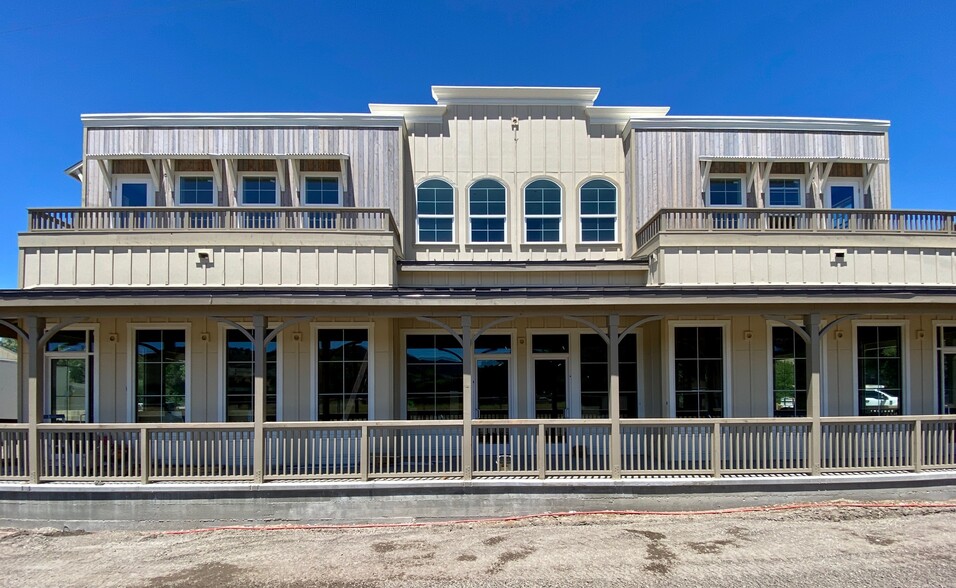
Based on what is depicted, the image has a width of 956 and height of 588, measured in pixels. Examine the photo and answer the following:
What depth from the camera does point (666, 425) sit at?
8406mm

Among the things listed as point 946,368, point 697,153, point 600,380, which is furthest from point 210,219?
point 946,368

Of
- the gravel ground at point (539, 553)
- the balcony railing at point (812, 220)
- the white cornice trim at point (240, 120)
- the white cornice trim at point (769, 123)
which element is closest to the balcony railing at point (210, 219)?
the white cornice trim at point (240, 120)

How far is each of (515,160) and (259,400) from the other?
8.04m

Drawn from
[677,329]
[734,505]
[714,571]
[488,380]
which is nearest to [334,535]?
[488,380]

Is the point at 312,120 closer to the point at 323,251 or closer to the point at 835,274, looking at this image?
the point at 323,251

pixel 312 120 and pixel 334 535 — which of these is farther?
pixel 312 120

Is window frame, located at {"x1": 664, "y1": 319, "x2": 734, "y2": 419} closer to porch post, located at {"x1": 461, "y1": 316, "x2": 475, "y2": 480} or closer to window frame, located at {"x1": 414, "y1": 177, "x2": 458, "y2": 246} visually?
porch post, located at {"x1": 461, "y1": 316, "x2": 475, "y2": 480}

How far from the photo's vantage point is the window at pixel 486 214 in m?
12.5

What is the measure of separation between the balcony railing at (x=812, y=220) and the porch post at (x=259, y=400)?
25.8 feet

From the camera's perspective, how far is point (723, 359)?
1014 centimetres

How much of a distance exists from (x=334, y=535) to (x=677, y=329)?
7.25 m

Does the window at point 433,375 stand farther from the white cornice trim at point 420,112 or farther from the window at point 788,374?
the window at point 788,374

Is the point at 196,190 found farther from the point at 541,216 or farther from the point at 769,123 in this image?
the point at 769,123

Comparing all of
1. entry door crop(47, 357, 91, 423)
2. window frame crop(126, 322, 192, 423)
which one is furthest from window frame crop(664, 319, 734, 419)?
entry door crop(47, 357, 91, 423)
